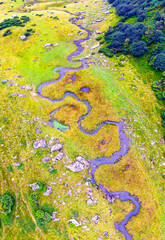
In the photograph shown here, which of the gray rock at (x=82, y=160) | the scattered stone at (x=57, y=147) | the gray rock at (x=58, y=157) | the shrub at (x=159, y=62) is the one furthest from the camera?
the shrub at (x=159, y=62)

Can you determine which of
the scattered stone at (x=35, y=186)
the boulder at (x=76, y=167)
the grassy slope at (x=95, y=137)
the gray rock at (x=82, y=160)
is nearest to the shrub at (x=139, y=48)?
the grassy slope at (x=95, y=137)

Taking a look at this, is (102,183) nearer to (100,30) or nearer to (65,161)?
(65,161)

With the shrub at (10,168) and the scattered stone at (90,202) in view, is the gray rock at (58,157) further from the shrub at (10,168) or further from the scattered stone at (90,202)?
the scattered stone at (90,202)

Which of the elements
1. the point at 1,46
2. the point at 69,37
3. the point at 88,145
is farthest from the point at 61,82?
the point at 1,46

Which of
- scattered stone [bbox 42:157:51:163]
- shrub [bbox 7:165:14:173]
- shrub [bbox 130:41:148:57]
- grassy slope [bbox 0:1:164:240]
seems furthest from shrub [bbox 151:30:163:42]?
shrub [bbox 7:165:14:173]

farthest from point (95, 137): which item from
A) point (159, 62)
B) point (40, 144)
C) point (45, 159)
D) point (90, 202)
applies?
point (159, 62)
